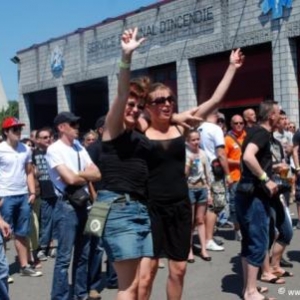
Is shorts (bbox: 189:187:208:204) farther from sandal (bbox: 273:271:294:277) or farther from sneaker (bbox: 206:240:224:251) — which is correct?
sandal (bbox: 273:271:294:277)

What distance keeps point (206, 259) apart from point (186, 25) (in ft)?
37.7

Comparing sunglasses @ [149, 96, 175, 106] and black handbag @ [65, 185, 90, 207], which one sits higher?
sunglasses @ [149, 96, 175, 106]

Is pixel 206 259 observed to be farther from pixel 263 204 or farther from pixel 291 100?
pixel 291 100

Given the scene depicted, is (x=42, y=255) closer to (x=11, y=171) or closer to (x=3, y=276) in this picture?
(x=11, y=171)

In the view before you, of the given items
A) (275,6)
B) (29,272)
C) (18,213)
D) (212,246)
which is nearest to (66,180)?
(18,213)

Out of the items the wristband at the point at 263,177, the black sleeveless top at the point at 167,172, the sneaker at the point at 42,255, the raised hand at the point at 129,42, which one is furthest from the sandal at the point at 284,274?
the raised hand at the point at 129,42

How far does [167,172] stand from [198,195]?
330cm

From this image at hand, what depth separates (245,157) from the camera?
18.4ft

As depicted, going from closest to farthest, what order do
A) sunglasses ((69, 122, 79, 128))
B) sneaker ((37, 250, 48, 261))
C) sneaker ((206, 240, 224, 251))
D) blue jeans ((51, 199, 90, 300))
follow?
blue jeans ((51, 199, 90, 300)), sunglasses ((69, 122, 79, 128)), sneaker ((206, 240, 224, 251)), sneaker ((37, 250, 48, 261))

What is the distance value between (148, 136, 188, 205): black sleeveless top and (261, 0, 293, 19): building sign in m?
11.1

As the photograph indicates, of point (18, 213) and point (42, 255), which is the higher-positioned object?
point (18, 213)

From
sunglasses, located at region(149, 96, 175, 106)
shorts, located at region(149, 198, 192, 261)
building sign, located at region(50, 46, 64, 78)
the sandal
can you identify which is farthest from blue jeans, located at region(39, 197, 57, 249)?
building sign, located at region(50, 46, 64, 78)

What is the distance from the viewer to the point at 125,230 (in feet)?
13.2

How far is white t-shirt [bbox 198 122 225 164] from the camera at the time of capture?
28.4 feet
